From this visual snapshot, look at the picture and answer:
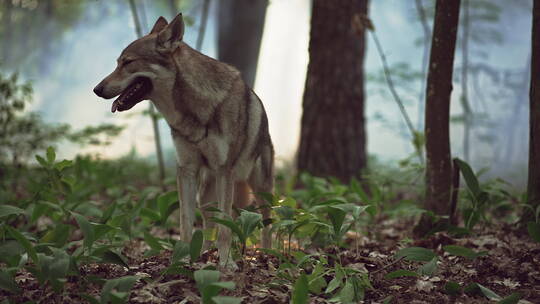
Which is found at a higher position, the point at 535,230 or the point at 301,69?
the point at 301,69

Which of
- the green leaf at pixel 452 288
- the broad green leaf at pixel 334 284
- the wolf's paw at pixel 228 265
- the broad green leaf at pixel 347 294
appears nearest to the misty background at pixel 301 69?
the wolf's paw at pixel 228 265

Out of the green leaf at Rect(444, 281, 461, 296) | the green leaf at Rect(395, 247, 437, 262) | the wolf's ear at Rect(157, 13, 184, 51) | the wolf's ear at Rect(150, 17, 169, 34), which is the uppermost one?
the wolf's ear at Rect(150, 17, 169, 34)

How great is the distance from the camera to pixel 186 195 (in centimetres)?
404

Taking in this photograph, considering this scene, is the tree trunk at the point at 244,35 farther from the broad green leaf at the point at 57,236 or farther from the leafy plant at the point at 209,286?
the leafy plant at the point at 209,286

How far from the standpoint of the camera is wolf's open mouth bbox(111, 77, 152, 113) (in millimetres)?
3586

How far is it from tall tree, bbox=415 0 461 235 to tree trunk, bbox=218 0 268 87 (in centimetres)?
550

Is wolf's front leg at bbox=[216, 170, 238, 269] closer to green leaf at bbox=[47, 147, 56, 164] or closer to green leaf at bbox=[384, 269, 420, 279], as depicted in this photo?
green leaf at bbox=[384, 269, 420, 279]

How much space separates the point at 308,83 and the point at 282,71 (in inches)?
1059

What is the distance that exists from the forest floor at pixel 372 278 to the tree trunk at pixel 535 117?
457 mm

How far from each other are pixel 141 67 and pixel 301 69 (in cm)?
3140

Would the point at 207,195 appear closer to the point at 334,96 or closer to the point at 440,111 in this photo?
the point at 440,111

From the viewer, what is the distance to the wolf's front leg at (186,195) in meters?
4.01

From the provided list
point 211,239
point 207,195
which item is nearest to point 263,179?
point 207,195

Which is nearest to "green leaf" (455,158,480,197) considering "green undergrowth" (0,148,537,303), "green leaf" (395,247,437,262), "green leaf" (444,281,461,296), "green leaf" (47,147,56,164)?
"green undergrowth" (0,148,537,303)
